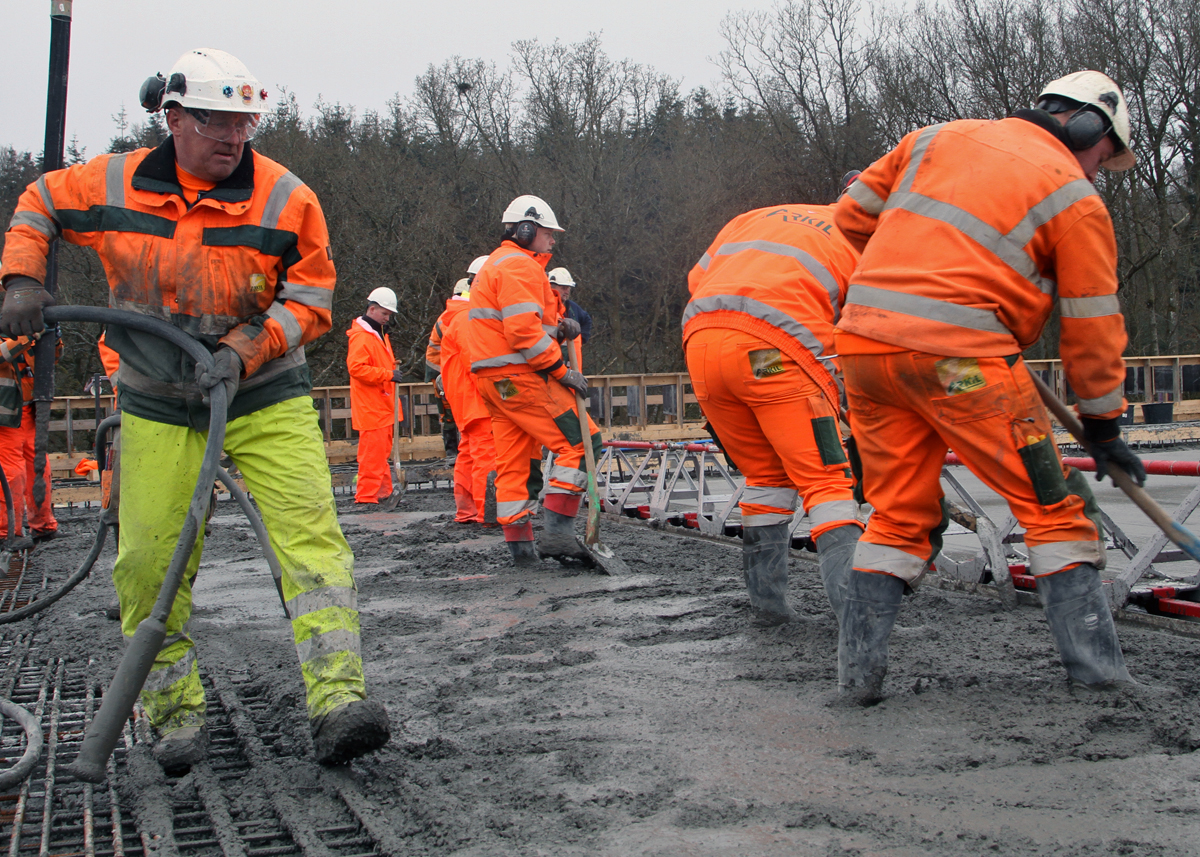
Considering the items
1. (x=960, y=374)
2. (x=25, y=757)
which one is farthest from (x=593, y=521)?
(x=25, y=757)

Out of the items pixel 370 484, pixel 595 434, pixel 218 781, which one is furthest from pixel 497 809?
pixel 370 484

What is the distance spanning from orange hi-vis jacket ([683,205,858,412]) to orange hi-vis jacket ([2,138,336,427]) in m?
1.63

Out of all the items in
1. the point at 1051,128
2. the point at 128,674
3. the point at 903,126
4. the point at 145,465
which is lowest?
the point at 128,674

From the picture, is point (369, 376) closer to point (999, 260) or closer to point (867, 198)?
point (867, 198)

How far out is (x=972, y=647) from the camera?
3.82m

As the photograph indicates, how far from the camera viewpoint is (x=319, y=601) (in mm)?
3008

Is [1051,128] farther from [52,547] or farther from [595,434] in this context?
[52,547]

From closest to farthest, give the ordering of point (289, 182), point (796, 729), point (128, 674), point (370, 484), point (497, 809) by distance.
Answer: point (497, 809) → point (128, 674) → point (796, 729) → point (289, 182) → point (370, 484)

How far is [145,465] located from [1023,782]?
247 cm

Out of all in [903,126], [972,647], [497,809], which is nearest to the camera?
[497,809]

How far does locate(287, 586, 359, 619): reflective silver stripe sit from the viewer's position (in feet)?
9.86

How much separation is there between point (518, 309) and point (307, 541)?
3.24 metres

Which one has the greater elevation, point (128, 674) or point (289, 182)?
point (289, 182)

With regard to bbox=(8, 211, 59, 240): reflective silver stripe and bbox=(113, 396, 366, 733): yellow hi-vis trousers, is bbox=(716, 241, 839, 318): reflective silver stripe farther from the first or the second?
bbox=(8, 211, 59, 240): reflective silver stripe
